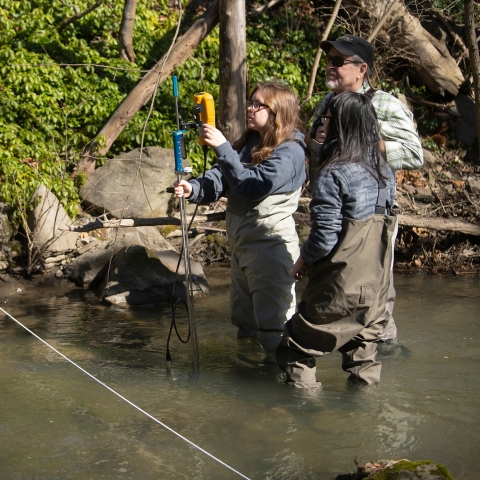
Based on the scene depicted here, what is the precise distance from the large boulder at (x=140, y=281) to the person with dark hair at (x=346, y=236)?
118 inches

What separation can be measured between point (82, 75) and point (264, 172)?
6.96 m

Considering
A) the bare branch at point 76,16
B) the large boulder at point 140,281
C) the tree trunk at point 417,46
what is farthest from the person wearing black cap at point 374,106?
the bare branch at point 76,16

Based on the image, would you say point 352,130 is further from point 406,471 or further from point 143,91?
point 143,91

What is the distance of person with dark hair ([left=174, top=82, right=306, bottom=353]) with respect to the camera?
4543 mm

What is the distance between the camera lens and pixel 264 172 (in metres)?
4.49

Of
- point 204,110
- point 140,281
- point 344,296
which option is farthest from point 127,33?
point 344,296

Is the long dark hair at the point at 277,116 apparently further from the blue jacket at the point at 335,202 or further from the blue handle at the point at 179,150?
the blue jacket at the point at 335,202

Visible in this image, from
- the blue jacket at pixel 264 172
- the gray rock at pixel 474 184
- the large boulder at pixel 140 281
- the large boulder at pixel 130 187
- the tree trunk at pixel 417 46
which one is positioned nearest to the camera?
the blue jacket at pixel 264 172

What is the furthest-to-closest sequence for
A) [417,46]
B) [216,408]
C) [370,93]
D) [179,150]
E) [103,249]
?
1. [417,46]
2. [103,249]
3. [370,93]
4. [179,150]
5. [216,408]

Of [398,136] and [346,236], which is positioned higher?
[398,136]

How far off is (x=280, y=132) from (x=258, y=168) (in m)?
0.32

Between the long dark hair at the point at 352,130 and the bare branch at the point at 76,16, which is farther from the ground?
the bare branch at the point at 76,16

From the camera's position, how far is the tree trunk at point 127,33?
10859 millimetres

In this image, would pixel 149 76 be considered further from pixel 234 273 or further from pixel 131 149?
pixel 234 273
